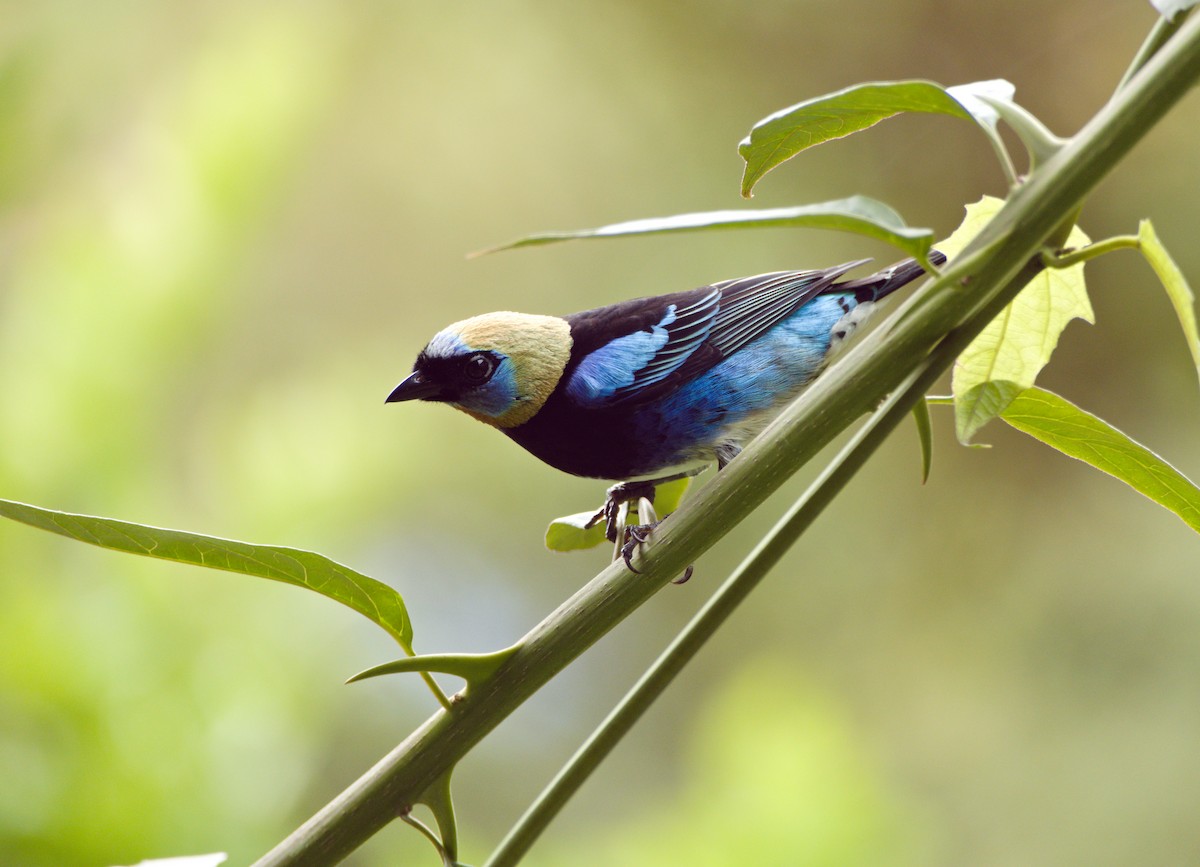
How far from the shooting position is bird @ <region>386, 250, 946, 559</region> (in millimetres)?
1132

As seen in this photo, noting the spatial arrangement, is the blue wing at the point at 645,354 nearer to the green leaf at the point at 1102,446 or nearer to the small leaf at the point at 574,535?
the small leaf at the point at 574,535

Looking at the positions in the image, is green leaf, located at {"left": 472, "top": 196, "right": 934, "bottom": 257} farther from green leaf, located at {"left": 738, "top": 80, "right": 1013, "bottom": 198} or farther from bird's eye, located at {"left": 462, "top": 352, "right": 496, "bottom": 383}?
bird's eye, located at {"left": 462, "top": 352, "right": 496, "bottom": 383}

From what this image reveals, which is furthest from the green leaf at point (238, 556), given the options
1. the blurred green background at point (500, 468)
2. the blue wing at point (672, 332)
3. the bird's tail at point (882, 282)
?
the blurred green background at point (500, 468)

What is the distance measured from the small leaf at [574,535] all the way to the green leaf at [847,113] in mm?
306

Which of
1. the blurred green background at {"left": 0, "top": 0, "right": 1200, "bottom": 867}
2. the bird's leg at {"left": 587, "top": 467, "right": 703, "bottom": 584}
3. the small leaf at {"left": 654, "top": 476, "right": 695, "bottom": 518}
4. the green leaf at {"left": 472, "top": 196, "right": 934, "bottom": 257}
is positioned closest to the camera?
the green leaf at {"left": 472, "top": 196, "right": 934, "bottom": 257}

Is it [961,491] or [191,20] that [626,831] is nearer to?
[961,491]

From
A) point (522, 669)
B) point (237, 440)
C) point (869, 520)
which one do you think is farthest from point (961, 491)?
point (522, 669)

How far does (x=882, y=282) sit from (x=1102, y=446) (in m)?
0.59

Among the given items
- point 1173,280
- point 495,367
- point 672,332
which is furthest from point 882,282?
point 1173,280

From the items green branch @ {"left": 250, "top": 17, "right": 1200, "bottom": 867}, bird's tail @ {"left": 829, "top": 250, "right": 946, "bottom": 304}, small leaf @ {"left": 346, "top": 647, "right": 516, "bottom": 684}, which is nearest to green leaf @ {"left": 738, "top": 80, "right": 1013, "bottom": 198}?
green branch @ {"left": 250, "top": 17, "right": 1200, "bottom": 867}

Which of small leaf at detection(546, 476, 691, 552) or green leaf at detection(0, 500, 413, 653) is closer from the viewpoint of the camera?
green leaf at detection(0, 500, 413, 653)

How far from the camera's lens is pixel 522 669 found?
0.55 m

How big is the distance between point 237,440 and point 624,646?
1350 mm

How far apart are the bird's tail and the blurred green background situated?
815 mm
